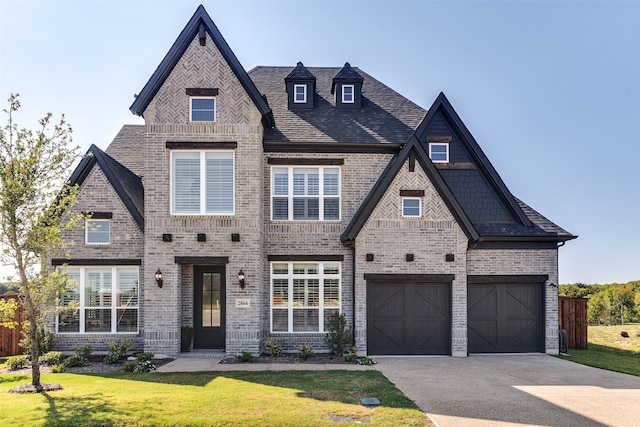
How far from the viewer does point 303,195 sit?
15711mm

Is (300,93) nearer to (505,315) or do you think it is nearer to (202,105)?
(202,105)

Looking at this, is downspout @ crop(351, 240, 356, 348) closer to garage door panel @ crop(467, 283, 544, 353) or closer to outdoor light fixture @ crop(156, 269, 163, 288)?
garage door panel @ crop(467, 283, 544, 353)

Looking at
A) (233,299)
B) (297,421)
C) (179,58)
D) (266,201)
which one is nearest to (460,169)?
(266,201)

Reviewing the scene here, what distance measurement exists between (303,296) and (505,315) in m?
6.64

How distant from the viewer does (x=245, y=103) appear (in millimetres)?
14703

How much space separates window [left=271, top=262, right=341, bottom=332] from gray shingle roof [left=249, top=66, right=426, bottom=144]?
4.23 meters

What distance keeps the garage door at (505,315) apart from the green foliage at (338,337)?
4071 mm

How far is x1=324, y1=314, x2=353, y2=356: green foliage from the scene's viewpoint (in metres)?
14.3

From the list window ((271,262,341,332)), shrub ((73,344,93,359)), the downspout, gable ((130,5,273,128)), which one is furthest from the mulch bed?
gable ((130,5,273,128))

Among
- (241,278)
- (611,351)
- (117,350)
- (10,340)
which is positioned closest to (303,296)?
(241,278)

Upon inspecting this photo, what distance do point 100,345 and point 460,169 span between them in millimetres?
13184

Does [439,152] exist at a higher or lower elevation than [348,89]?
lower

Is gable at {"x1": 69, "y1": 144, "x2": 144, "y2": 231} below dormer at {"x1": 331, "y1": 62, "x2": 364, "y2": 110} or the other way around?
below

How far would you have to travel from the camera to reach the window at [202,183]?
14.6 m
